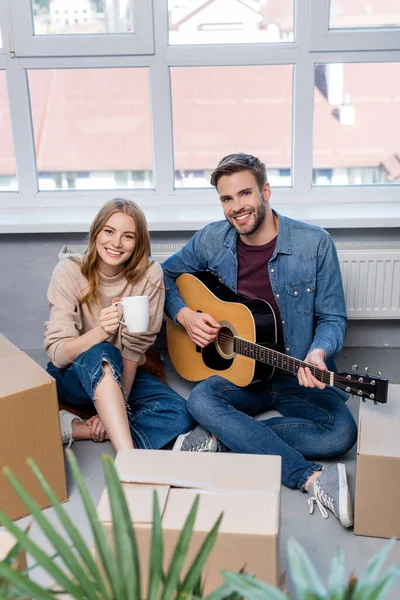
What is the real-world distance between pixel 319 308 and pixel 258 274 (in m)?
0.23

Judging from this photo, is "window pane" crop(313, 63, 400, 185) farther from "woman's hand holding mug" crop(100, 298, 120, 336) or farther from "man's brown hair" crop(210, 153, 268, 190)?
"woman's hand holding mug" crop(100, 298, 120, 336)

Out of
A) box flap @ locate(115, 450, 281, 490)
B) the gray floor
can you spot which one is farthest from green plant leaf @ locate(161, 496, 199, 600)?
the gray floor

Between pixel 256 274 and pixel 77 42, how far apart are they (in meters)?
1.23

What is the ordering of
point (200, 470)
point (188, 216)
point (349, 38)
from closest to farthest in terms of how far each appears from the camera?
point (200, 470), point (349, 38), point (188, 216)

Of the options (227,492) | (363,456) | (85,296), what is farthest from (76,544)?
(85,296)

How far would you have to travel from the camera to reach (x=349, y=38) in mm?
2672

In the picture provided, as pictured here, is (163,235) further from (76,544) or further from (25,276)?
(76,544)

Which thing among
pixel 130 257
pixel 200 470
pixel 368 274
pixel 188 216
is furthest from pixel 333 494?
pixel 188 216

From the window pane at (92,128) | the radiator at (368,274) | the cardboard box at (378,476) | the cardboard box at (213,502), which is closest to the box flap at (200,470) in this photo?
the cardboard box at (213,502)

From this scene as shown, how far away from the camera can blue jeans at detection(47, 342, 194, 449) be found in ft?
6.65

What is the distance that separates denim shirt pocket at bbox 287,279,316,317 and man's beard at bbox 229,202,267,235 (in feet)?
0.73

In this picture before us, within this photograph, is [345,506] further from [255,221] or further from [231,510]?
[255,221]

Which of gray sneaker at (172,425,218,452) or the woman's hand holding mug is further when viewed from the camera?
gray sneaker at (172,425,218,452)

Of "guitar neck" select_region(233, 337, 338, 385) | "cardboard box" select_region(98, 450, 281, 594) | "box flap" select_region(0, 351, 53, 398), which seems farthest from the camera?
"guitar neck" select_region(233, 337, 338, 385)
